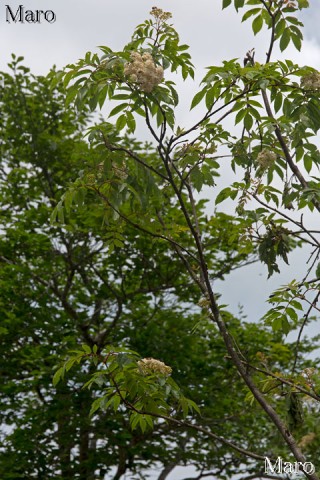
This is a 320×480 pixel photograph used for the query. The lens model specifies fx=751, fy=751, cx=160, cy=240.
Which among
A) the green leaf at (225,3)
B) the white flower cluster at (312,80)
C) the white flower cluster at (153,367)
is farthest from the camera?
the green leaf at (225,3)

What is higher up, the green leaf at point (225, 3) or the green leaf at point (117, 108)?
the green leaf at point (225, 3)

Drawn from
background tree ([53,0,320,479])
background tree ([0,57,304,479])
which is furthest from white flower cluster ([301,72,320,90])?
background tree ([0,57,304,479])

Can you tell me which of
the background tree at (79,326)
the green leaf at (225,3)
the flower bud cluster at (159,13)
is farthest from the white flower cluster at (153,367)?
the background tree at (79,326)

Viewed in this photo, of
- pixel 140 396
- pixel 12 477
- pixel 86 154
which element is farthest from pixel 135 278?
pixel 140 396

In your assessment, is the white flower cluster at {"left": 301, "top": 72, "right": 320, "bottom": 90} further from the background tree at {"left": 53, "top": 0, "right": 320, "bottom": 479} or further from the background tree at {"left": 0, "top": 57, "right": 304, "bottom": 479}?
the background tree at {"left": 0, "top": 57, "right": 304, "bottom": 479}

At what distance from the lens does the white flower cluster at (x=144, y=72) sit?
13.7ft

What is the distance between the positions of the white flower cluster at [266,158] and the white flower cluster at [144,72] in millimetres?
1141

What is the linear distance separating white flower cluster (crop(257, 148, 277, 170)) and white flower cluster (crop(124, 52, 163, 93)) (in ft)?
3.74

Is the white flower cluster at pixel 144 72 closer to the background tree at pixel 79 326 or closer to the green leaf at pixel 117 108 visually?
the green leaf at pixel 117 108

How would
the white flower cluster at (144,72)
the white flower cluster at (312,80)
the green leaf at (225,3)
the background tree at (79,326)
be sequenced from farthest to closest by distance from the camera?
the background tree at (79,326)
the green leaf at (225,3)
the white flower cluster at (312,80)
the white flower cluster at (144,72)

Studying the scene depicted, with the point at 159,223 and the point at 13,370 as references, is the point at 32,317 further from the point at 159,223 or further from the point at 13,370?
the point at 159,223

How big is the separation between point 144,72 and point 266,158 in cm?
126

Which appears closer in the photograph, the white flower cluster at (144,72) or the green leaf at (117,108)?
the white flower cluster at (144,72)

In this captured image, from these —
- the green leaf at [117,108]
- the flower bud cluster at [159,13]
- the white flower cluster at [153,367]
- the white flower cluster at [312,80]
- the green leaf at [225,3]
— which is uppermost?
the green leaf at [225,3]
